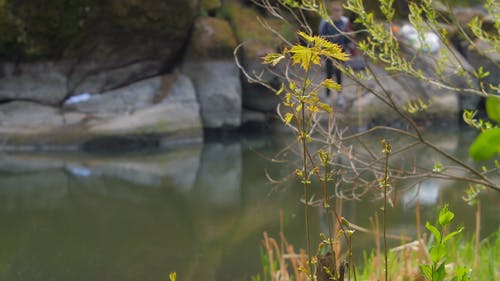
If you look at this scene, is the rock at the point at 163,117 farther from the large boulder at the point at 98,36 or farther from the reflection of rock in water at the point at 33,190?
the reflection of rock in water at the point at 33,190

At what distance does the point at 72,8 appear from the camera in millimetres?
9398

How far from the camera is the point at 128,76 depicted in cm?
999

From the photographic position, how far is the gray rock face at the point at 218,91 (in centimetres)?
1011

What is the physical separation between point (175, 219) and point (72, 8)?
486 centimetres

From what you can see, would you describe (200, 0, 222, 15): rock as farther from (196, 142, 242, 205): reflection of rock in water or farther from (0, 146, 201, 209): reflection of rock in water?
(0, 146, 201, 209): reflection of rock in water

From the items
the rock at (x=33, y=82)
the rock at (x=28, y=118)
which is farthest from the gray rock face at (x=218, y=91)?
the rock at (x=28, y=118)

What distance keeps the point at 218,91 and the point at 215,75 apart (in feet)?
0.86

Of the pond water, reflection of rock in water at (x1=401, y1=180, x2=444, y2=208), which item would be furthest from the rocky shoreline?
reflection of rock in water at (x1=401, y1=180, x2=444, y2=208)

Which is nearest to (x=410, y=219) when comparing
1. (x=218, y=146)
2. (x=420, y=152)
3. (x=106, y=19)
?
(x=420, y=152)

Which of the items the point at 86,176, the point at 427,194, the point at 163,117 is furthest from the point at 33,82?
the point at 427,194

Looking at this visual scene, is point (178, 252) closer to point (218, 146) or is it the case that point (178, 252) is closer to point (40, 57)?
point (218, 146)

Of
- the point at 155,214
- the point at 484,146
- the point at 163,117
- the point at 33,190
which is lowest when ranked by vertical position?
the point at 163,117

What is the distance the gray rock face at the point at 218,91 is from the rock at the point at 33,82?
192cm

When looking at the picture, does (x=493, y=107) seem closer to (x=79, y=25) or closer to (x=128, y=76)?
(x=79, y=25)
